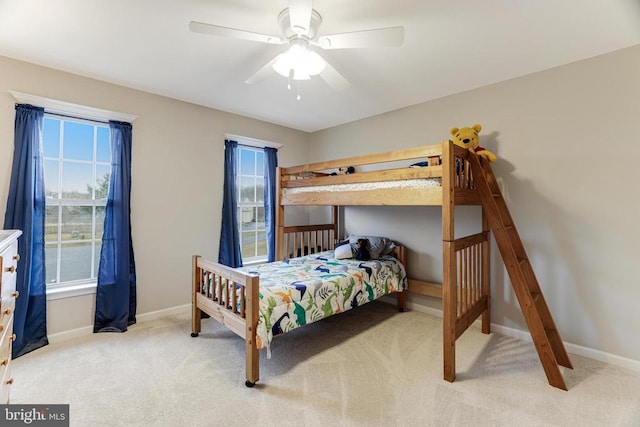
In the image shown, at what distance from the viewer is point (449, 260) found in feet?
7.07

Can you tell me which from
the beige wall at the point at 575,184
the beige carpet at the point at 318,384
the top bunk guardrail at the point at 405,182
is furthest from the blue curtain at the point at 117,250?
the beige wall at the point at 575,184

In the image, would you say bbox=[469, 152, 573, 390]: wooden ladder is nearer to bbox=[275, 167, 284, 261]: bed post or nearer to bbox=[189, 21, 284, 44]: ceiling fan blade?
bbox=[189, 21, 284, 44]: ceiling fan blade

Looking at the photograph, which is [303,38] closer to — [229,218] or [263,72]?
[263,72]

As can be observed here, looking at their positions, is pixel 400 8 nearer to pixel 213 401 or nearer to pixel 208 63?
pixel 208 63

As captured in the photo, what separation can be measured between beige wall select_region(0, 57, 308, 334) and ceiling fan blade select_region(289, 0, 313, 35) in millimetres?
2206

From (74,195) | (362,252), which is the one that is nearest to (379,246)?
(362,252)

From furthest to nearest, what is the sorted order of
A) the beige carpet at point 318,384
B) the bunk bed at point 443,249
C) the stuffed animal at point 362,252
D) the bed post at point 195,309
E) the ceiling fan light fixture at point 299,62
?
the stuffed animal at point 362,252, the bed post at point 195,309, the bunk bed at point 443,249, the ceiling fan light fixture at point 299,62, the beige carpet at point 318,384

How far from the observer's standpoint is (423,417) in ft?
5.70

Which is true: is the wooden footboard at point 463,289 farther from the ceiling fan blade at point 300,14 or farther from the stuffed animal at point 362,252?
the ceiling fan blade at point 300,14

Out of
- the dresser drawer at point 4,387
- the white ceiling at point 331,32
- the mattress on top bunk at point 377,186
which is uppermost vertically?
the white ceiling at point 331,32

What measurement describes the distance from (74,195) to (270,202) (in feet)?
7.08

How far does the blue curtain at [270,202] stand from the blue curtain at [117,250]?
1692 millimetres

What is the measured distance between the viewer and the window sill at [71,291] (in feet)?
8.70

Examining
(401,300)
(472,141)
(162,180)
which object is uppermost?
(472,141)
